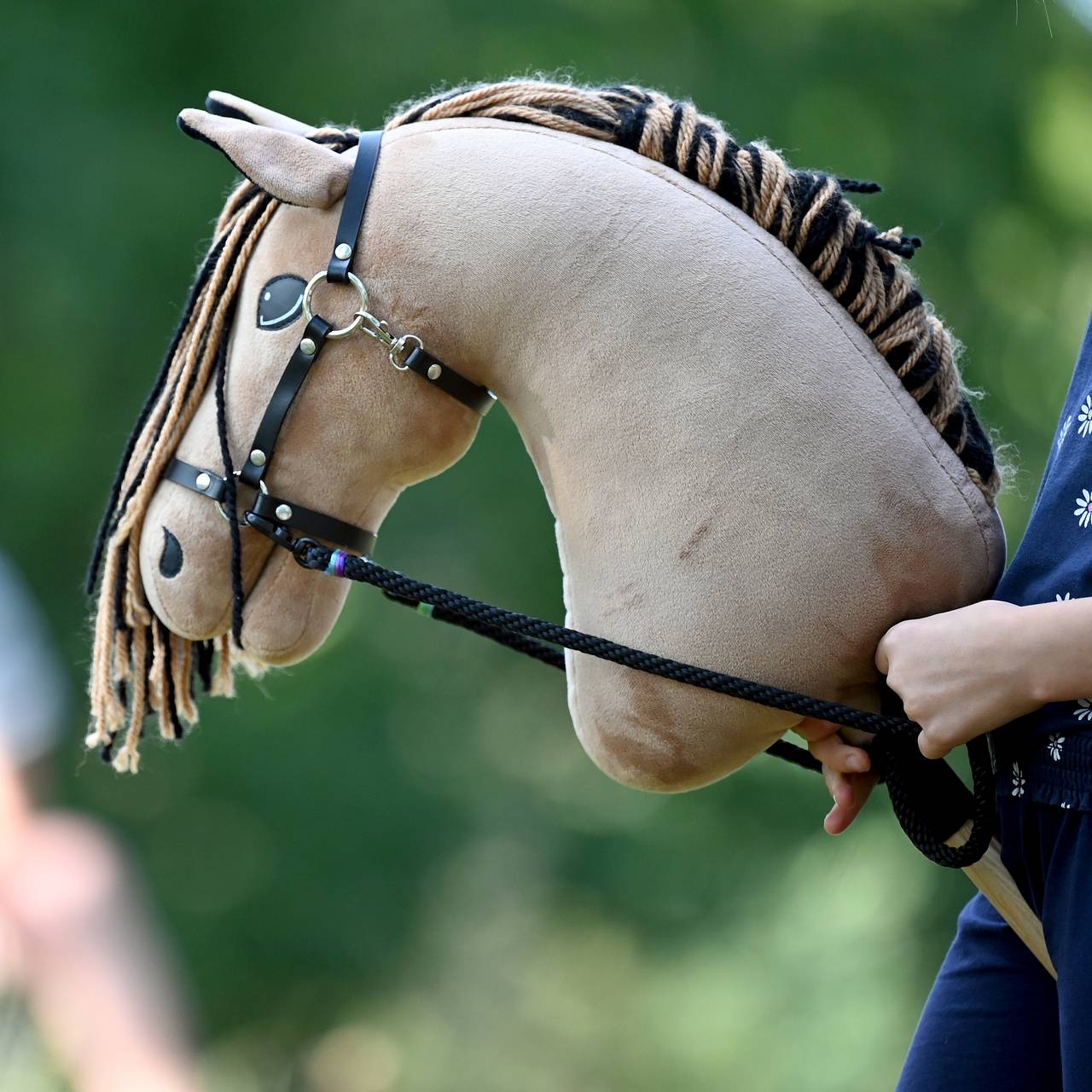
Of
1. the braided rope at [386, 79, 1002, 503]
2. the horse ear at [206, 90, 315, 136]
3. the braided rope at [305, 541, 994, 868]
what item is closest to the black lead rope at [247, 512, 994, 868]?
the braided rope at [305, 541, 994, 868]

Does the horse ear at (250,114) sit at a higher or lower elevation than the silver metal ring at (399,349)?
higher

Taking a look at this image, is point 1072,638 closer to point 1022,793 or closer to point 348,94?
point 1022,793

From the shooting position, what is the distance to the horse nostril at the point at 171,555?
1198 mm

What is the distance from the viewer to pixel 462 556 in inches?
164

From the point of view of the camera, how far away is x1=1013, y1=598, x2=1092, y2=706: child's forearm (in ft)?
2.98

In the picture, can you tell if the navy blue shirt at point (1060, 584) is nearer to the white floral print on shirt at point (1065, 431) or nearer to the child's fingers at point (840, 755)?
the white floral print on shirt at point (1065, 431)

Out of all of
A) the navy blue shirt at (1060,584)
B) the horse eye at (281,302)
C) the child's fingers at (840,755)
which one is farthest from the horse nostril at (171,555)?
the navy blue shirt at (1060,584)

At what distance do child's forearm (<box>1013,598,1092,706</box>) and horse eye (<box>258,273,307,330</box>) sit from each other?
641 mm

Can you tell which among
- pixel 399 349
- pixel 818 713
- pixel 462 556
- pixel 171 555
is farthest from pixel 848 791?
pixel 462 556

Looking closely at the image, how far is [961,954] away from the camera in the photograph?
116 cm

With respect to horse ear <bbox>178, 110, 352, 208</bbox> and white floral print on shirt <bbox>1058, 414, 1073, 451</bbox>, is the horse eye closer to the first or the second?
horse ear <bbox>178, 110, 352, 208</bbox>

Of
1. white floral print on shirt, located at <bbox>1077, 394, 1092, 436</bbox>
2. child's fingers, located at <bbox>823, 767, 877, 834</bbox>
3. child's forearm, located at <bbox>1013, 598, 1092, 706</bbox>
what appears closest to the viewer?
child's forearm, located at <bbox>1013, 598, 1092, 706</bbox>

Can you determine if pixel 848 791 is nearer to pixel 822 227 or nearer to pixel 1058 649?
pixel 1058 649

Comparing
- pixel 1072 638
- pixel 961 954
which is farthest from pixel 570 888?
pixel 1072 638
